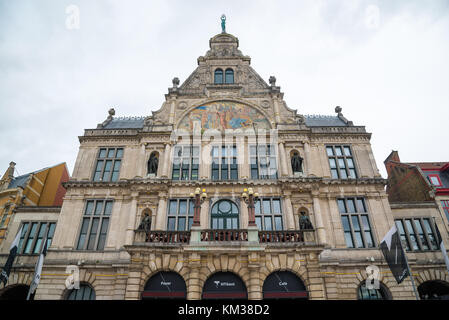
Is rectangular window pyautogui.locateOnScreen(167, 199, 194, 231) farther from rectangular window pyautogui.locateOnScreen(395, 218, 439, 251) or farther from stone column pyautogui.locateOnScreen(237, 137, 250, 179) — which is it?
rectangular window pyautogui.locateOnScreen(395, 218, 439, 251)

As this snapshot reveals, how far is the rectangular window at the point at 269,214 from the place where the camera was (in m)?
21.0

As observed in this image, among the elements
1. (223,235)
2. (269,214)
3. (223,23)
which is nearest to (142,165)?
(223,235)

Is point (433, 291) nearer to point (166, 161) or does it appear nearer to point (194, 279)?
point (194, 279)

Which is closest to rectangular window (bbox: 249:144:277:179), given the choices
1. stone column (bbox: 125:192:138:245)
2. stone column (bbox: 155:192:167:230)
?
stone column (bbox: 155:192:167:230)

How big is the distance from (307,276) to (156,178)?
44.3ft

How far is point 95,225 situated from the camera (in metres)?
21.8

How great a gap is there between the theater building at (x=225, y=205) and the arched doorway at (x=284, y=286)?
7 cm

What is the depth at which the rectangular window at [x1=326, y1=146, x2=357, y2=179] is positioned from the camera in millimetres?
23734

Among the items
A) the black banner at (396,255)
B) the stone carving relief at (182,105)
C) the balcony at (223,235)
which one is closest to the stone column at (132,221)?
the balcony at (223,235)

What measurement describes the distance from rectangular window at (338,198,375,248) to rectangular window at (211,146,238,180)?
9069 millimetres

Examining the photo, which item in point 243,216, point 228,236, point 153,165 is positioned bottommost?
point 228,236

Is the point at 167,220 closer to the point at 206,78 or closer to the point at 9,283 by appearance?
the point at 9,283

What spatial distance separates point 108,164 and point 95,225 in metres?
5.59

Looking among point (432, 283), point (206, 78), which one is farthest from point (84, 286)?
point (432, 283)
